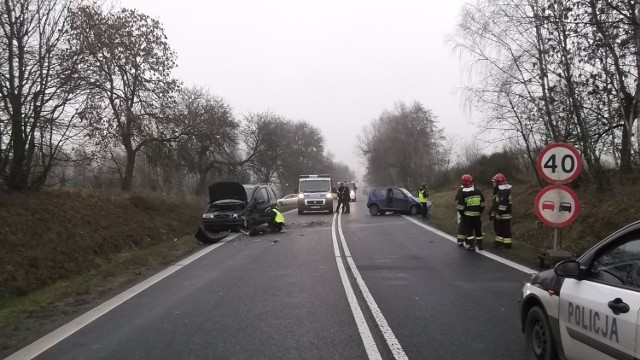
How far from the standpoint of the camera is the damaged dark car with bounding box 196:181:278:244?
691 inches

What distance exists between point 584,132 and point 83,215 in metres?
15.3

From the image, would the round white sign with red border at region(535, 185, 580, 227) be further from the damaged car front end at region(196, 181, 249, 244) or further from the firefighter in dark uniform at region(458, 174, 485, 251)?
the damaged car front end at region(196, 181, 249, 244)

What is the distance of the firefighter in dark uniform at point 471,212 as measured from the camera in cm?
1216

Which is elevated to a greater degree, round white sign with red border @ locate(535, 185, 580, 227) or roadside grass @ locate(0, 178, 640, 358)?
round white sign with red border @ locate(535, 185, 580, 227)

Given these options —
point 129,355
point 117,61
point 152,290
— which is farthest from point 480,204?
point 117,61

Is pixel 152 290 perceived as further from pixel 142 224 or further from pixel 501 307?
pixel 142 224

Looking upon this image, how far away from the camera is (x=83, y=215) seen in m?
15.2

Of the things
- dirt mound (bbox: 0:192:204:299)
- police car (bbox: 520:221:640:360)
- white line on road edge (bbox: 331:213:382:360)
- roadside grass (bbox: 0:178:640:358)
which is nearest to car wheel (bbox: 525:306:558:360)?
police car (bbox: 520:221:640:360)

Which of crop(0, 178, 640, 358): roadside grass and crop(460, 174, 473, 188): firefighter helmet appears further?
crop(460, 174, 473, 188): firefighter helmet

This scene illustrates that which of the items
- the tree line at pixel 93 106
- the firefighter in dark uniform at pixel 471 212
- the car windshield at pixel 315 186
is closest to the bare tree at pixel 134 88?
the tree line at pixel 93 106

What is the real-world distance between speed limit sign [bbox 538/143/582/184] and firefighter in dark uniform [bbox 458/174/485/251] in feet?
10.8

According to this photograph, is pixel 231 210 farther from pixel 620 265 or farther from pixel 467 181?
pixel 620 265

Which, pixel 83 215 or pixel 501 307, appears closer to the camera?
pixel 501 307

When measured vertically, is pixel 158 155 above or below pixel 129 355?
above
